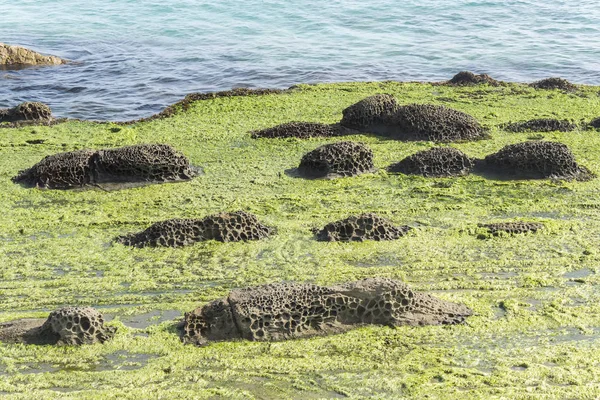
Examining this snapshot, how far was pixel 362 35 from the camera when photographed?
1973 cm

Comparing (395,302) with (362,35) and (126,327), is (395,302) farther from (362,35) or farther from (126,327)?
(362,35)

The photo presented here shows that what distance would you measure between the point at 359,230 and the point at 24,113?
567cm

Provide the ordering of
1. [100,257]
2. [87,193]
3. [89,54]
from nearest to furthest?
1. [100,257]
2. [87,193]
3. [89,54]

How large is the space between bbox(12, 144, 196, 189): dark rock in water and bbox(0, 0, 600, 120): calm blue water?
138 inches

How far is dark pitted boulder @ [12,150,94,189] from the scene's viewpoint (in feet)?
26.3

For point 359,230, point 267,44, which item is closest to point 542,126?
point 359,230

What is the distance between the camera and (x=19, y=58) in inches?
617

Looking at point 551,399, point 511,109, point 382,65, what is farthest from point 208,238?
point 382,65

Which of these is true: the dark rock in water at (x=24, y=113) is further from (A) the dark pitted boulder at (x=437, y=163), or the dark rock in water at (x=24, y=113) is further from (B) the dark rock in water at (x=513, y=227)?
(B) the dark rock in water at (x=513, y=227)

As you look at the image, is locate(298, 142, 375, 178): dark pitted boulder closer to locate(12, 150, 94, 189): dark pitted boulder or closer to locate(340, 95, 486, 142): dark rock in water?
locate(340, 95, 486, 142): dark rock in water

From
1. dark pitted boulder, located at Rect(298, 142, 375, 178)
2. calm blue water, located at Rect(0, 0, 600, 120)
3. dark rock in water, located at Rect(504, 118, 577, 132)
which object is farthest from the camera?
calm blue water, located at Rect(0, 0, 600, 120)

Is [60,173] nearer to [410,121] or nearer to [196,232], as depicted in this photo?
[196,232]

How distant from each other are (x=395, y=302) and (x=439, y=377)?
68 centimetres

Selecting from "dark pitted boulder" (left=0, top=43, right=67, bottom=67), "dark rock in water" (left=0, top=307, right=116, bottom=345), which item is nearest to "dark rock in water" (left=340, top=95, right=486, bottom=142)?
"dark rock in water" (left=0, top=307, right=116, bottom=345)
